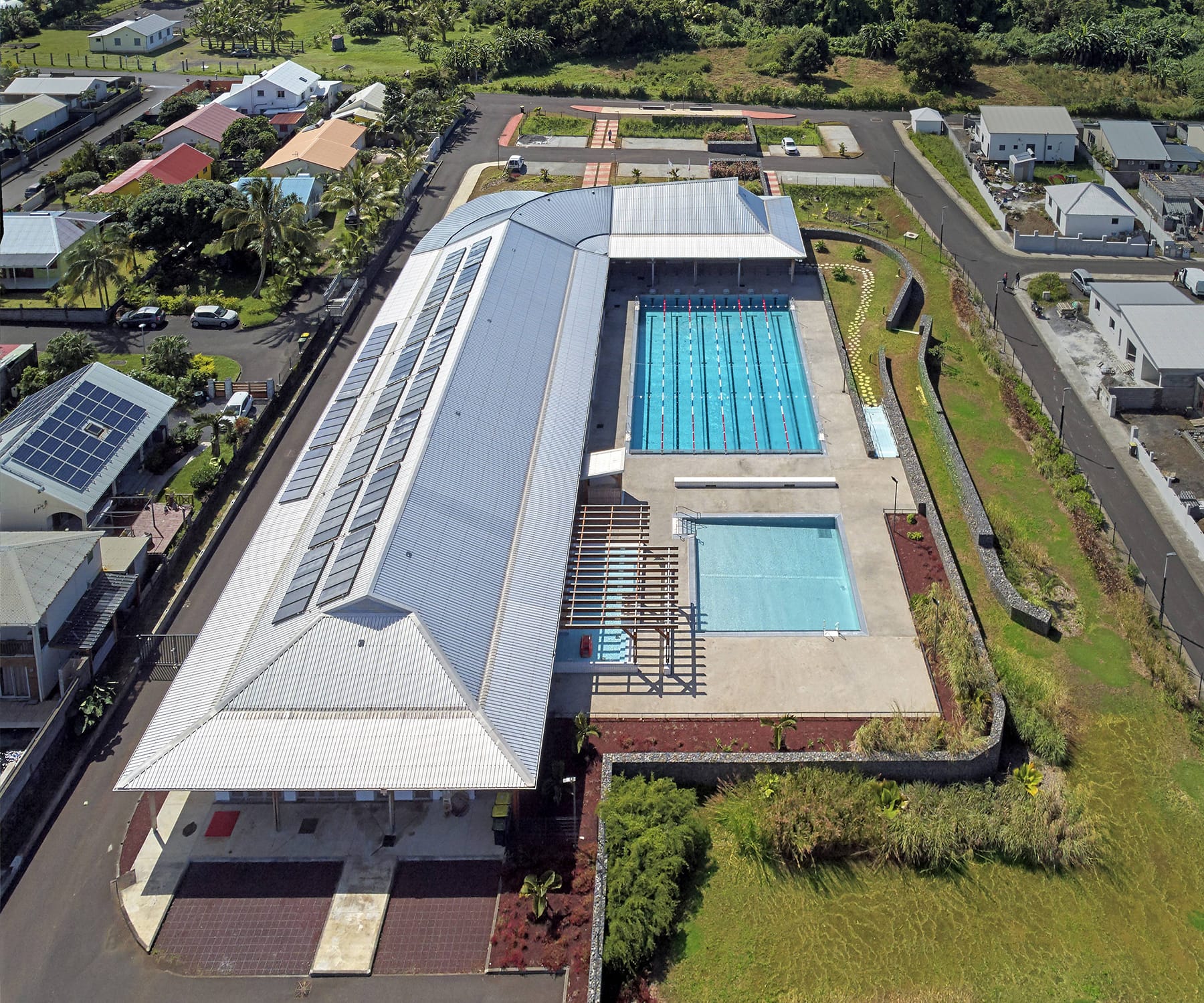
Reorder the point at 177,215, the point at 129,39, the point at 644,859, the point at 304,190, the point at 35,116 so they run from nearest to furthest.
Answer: the point at 644,859 < the point at 177,215 < the point at 304,190 < the point at 35,116 < the point at 129,39

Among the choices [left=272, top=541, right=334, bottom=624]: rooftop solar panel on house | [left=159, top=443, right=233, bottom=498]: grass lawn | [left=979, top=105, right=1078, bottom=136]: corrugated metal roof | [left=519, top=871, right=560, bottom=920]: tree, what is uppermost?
[left=979, top=105, right=1078, bottom=136]: corrugated metal roof

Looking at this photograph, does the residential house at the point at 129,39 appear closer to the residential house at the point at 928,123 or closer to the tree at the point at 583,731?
the residential house at the point at 928,123

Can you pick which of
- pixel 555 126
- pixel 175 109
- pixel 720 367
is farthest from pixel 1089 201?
pixel 175 109

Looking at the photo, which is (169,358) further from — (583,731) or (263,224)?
(583,731)

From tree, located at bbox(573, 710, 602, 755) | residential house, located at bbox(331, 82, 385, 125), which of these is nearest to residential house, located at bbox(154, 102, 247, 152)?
residential house, located at bbox(331, 82, 385, 125)

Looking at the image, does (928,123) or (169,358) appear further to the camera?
(928,123)

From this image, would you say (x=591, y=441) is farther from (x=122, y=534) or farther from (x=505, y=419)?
(x=122, y=534)

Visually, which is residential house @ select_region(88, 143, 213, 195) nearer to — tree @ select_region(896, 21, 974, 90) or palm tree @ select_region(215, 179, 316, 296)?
palm tree @ select_region(215, 179, 316, 296)

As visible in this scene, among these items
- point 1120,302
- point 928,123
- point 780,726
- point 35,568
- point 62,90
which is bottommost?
point 62,90
